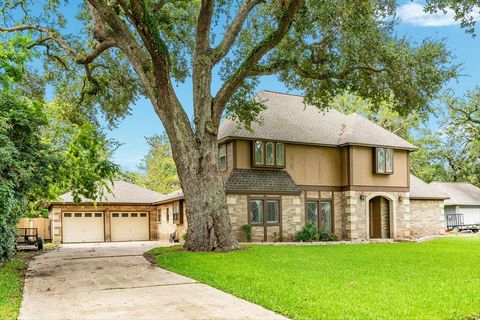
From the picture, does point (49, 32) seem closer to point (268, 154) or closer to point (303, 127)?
point (268, 154)

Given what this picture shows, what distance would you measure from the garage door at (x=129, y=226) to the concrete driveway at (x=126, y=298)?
1852 centimetres

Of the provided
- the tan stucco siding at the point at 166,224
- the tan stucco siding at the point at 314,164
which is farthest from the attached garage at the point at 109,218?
the tan stucco siding at the point at 314,164

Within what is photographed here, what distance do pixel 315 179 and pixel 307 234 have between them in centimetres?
293

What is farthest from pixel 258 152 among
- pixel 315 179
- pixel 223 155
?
pixel 315 179

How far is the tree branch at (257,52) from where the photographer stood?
14.1m

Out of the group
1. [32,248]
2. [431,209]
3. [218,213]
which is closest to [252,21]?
[218,213]

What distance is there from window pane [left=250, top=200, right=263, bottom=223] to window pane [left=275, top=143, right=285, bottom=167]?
2078mm

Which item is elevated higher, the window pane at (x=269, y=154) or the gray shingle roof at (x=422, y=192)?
the window pane at (x=269, y=154)

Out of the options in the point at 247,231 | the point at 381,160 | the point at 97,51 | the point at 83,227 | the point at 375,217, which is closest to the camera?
the point at 97,51

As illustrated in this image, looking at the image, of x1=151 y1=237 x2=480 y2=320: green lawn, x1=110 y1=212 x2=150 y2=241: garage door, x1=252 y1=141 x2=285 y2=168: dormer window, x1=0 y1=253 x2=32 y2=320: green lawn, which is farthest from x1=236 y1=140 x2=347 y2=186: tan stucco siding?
x1=0 y1=253 x2=32 y2=320: green lawn

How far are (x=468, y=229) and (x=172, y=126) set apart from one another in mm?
25787

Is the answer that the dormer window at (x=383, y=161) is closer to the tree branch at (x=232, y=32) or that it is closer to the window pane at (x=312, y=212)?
the window pane at (x=312, y=212)

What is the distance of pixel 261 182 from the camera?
21.3 metres

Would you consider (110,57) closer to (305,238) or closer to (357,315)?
(305,238)
